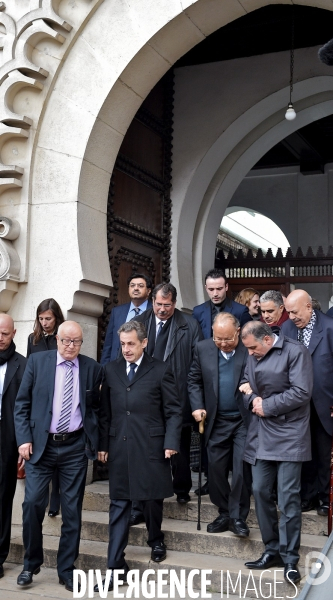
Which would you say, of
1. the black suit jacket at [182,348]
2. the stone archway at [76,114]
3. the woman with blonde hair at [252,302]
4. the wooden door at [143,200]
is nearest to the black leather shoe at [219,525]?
the black suit jacket at [182,348]

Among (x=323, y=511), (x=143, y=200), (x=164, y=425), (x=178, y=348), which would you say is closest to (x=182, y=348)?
(x=178, y=348)

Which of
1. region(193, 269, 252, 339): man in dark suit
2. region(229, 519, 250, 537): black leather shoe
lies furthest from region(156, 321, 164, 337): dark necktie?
region(229, 519, 250, 537): black leather shoe

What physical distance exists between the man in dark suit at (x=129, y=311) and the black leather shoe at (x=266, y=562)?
6.93 ft

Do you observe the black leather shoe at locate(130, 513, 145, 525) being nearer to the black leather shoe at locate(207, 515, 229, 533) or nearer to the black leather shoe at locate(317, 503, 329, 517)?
the black leather shoe at locate(207, 515, 229, 533)

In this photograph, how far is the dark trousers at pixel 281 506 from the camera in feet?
15.7

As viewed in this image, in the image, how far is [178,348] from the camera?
6039 mm

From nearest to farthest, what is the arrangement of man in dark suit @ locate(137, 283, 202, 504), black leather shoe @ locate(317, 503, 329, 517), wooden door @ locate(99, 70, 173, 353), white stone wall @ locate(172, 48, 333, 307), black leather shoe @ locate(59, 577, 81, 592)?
black leather shoe @ locate(59, 577, 81, 592) < black leather shoe @ locate(317, 503, 329, 517) < man in dark suit @ locate(137, 283, 202, 504) < wooden door @ locate(99, 70, 173, 353) < white stone wall @ locate(172, 48, 333, 307)

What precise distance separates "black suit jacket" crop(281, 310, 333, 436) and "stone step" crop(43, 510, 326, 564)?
2.87 ft

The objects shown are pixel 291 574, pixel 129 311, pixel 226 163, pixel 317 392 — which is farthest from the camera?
pixel 226 163

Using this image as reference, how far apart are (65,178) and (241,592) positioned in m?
3.70

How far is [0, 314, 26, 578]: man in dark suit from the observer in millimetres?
5516

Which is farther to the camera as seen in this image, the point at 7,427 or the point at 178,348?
the point at 178,348

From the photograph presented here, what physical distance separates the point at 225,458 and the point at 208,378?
1.95 feet

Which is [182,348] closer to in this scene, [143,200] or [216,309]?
[216,309]
